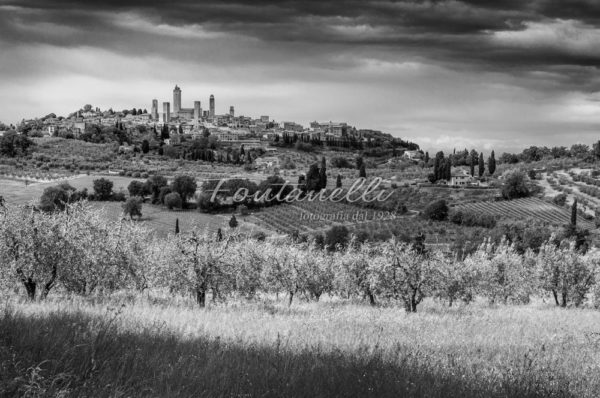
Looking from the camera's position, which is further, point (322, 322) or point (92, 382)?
point (322, 322)

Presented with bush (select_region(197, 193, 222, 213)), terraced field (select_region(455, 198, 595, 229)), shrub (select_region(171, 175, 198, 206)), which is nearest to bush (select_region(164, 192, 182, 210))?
shrub (select_region(171, 175, 198, 206))

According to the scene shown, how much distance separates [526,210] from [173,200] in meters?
55.6

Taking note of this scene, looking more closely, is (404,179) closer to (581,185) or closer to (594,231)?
(581,185)

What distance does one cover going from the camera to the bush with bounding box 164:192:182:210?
88.2 m

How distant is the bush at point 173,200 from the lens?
88188 millimetres

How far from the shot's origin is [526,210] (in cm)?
8406

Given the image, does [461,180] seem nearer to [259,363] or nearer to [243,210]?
[243,210]

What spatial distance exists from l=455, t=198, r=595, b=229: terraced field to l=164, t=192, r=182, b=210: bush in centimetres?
4429

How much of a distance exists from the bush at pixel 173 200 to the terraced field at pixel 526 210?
145 ft

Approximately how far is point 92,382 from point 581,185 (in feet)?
345

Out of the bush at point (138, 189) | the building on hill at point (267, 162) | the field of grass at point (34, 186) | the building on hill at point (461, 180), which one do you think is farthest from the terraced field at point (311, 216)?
the building on hill at point (267, 162)

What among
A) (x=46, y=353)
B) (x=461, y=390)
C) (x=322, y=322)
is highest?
(x=46, y=353)

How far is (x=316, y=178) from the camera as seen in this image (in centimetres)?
10069

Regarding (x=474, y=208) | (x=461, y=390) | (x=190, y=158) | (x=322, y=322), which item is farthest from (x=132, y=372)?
(x=190, y=158)
